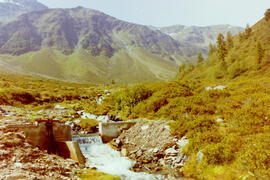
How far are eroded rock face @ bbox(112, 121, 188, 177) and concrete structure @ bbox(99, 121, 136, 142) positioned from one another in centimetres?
81

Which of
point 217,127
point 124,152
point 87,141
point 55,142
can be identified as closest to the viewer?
point 217,127

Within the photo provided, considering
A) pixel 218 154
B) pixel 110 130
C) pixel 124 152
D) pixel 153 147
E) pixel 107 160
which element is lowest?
pixel 107 160

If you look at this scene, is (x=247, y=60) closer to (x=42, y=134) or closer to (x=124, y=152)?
(x=124, y=152)

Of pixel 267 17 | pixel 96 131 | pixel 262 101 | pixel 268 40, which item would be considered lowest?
pixel 96 131

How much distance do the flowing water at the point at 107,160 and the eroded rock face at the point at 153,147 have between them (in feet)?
2.69

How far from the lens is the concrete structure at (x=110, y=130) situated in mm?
23641

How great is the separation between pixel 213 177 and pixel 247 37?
126915mm

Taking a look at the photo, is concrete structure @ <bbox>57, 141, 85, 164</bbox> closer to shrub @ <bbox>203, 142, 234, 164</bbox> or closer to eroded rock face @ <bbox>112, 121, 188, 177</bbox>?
eroded rock face @ <bbox>112, 121, 188, 177</bbox>

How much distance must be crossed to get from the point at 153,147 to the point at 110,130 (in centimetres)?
692

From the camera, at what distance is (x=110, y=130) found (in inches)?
942

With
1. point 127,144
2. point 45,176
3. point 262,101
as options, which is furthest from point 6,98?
point 262,101

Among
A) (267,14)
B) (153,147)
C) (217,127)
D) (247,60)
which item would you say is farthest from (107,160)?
(267,14)

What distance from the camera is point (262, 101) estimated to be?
68.2 ft

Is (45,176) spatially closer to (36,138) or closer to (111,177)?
(111,177)
